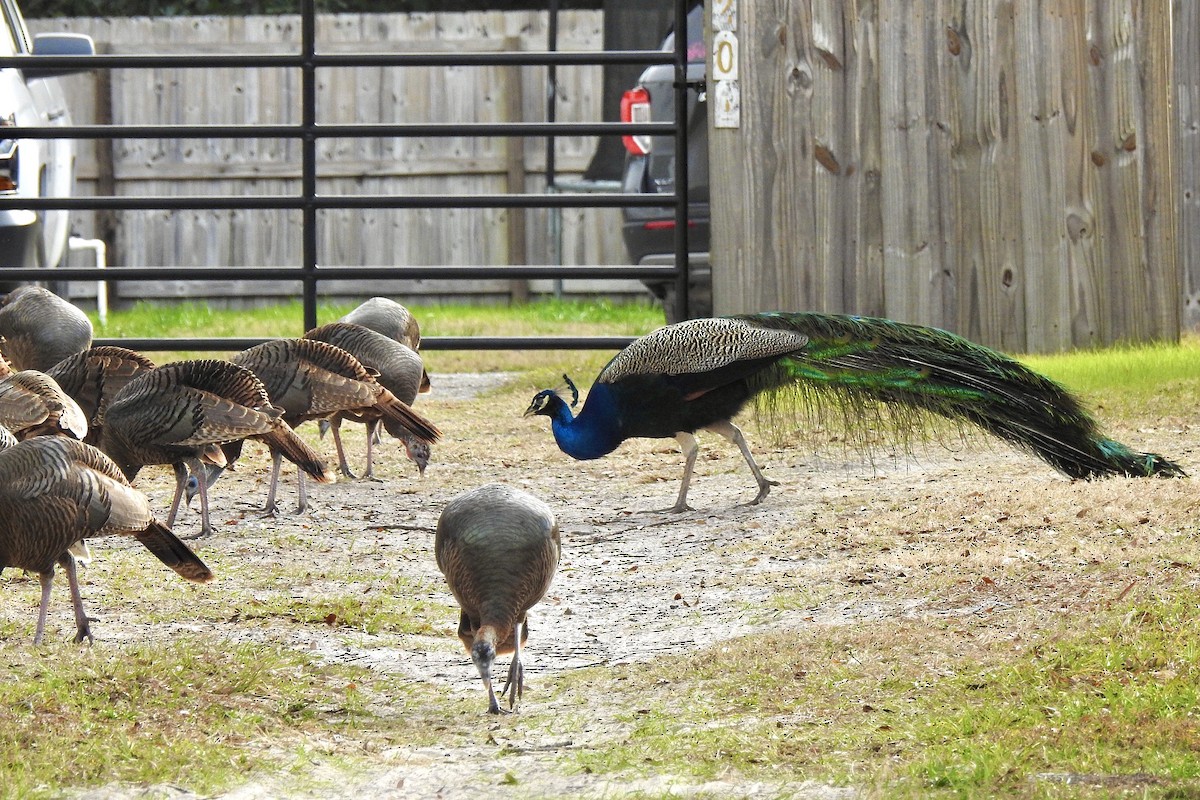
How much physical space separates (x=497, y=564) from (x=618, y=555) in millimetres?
1901

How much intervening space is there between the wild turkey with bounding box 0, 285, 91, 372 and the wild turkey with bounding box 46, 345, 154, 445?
4.64 feet

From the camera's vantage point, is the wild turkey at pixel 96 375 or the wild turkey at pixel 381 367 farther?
the wild turkey at pixel 381 367

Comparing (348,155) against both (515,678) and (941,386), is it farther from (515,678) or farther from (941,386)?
(515,678)

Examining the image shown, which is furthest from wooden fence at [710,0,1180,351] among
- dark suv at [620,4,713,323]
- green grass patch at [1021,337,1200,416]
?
dark suv at [620,4,713,323]

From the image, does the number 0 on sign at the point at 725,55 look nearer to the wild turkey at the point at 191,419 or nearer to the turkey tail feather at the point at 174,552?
the wild turkey at the point at 191,419

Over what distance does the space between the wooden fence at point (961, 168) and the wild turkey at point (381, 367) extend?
2.21 meters

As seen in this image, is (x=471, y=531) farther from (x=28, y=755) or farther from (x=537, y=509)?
(x=28, y=755)

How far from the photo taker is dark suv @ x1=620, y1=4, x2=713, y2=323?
1005 centimetres

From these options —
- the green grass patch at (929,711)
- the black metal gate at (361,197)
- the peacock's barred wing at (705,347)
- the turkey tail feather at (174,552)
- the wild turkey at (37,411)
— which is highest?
the black metal gate at (361,197)

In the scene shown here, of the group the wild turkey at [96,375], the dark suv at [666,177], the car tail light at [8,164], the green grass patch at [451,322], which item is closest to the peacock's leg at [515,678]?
the wild turkey at [96,375]

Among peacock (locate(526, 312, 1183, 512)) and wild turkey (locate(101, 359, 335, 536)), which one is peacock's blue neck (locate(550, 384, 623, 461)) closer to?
peacock (locate(526, 312, 1183, 512))

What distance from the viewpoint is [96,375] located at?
690 centimetres

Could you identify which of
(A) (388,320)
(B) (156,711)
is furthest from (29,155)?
(B) (156,711)

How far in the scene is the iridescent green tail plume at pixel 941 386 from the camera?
630 cm
